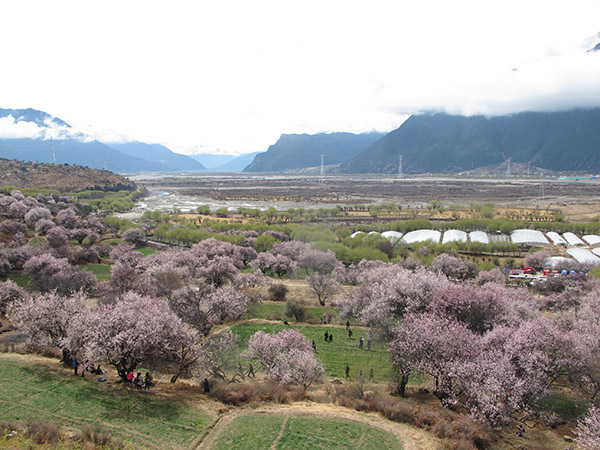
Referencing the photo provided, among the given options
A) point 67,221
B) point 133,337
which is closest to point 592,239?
point 133,337

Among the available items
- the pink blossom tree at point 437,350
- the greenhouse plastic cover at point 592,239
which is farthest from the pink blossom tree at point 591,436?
the greenhouse plastic cover at point 592,239

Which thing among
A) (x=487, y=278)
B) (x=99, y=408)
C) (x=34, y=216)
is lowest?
(x=487, y=278)

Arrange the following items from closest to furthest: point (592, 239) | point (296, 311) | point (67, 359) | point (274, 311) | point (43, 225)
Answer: point (67, 359) → point (296, 311) → point (274, 311) → point (43, 225) → point (592, 239)

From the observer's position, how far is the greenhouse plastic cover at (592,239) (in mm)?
75412

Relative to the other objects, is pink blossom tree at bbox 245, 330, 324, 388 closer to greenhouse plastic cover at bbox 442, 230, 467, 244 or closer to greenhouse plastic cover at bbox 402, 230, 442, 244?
greenhouse plastic cover at bbox 402, 230, 442, 244

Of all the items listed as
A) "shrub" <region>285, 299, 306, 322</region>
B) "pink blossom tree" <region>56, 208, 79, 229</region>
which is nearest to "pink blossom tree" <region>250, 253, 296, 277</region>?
"shrub" <region>285, 299, 306, 322</region>

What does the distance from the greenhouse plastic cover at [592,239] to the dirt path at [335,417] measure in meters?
78.3

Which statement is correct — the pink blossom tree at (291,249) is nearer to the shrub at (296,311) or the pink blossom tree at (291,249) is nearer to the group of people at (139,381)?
the shrub at (296,311)

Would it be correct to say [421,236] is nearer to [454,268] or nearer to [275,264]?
[454,268]

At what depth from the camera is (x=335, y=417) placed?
62.8 feet

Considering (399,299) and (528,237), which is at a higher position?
(399,299)

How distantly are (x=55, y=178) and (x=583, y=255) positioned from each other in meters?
166

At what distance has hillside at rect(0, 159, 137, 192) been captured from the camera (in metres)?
130

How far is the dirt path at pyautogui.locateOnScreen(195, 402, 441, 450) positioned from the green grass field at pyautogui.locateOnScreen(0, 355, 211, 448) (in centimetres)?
76
